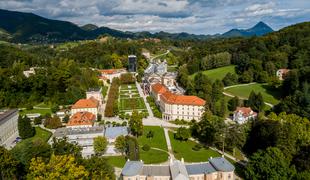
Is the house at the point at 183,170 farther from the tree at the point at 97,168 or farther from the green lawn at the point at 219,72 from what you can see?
the green lawn at the point at 219,72

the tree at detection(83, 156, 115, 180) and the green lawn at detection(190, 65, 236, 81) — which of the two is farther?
the green lawn at detection(190, 65, 236, 81)

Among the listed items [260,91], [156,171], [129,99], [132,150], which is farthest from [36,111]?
[260,91]

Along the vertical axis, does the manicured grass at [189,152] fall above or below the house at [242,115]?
below

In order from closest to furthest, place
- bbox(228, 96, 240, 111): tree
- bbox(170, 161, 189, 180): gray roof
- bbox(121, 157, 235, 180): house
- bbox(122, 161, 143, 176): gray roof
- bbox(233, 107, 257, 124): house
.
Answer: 1. bbox(170, 161, 189, 180): gray roof
2. bbox(122, 161, 143, 176): gray roof
3. bbox(121, 157, 235, 180): house
4. bbox(233, 107, 257, 124): house
5. bbox(228, 96, 240, 111): tree

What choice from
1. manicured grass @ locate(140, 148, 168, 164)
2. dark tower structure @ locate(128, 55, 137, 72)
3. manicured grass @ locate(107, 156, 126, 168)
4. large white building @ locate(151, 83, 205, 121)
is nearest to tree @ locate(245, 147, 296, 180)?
manicured grass @ locate(140, 148, 168, 164)

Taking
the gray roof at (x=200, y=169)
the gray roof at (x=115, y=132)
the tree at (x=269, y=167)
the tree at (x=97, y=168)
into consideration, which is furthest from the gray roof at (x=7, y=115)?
the tree at (x=269, y=167)

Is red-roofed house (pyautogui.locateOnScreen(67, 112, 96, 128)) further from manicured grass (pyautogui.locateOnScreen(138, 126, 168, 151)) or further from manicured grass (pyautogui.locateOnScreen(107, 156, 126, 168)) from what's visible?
manicured grass (pyautogui.locateOnScreen(107, 156, 126, 168))
